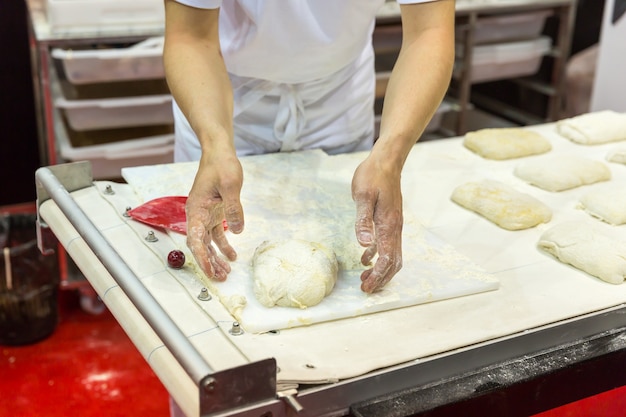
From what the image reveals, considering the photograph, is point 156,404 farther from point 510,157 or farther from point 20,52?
point 20,52

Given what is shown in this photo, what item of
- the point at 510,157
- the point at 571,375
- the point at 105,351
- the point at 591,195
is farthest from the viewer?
the point at 105,351

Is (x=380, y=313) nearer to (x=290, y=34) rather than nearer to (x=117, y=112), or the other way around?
(x=290, y=34)

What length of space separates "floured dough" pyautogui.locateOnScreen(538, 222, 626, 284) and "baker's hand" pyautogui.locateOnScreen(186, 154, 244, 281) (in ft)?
2.25

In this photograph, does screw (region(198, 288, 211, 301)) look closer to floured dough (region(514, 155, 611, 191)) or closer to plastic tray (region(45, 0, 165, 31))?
floured dough (region(514, 155, 611, 191))

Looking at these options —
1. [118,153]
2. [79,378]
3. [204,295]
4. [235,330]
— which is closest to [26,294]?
[79,378]

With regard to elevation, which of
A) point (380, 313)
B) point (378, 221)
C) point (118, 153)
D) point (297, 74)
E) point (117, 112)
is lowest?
point (118, 153)

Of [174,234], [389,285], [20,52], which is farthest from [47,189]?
[20,52]

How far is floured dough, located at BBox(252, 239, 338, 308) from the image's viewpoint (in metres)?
1.35

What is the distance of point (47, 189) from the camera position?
1677 mm

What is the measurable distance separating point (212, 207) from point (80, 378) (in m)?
1.70

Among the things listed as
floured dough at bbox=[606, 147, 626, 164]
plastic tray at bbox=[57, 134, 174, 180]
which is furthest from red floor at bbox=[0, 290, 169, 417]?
floured dough at bbox=[606, 147, 626, 164]

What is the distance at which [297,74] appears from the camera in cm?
191

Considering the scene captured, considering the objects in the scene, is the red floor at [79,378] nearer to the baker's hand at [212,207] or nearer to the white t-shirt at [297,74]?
the white t-shirt at [297,74]

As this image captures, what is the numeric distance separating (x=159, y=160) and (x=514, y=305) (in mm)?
1990
